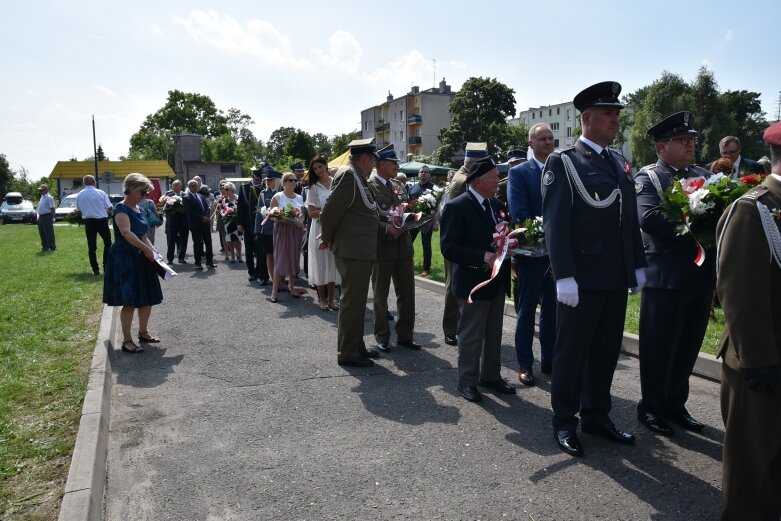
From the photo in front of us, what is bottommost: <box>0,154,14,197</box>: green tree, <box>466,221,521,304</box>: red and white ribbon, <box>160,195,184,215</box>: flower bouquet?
<box>466,221,521,304</box>: red and white ribbon

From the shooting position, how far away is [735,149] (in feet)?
28.2

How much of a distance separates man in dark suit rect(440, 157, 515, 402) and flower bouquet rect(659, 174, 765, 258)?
4.86 ft

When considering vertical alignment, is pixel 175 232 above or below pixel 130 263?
below

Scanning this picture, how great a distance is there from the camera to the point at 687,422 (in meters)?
4.71

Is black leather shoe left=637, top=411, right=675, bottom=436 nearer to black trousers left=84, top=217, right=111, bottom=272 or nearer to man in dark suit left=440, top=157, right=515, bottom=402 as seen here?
man in dark suit left=440, top=157, right=515, bottom=402

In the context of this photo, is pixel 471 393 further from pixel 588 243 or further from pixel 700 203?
pixel 700 203

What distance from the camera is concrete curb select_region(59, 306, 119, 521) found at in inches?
136

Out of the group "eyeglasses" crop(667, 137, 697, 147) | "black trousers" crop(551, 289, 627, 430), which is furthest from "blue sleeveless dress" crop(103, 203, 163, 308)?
"eyeglasses" crop(667, 137, 697, 147)

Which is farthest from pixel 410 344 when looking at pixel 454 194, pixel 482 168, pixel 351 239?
pixel 482 168

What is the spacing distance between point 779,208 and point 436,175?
117 ft

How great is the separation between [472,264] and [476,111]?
65288 millimetres

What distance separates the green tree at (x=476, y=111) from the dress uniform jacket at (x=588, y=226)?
63102mm

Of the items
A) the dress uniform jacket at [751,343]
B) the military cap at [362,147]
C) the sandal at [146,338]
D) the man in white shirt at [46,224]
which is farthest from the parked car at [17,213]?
the dress uniform jacket at [751,343]

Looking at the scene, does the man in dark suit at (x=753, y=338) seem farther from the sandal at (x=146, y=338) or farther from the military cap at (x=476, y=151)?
the sandal at (x=146, y=338)
